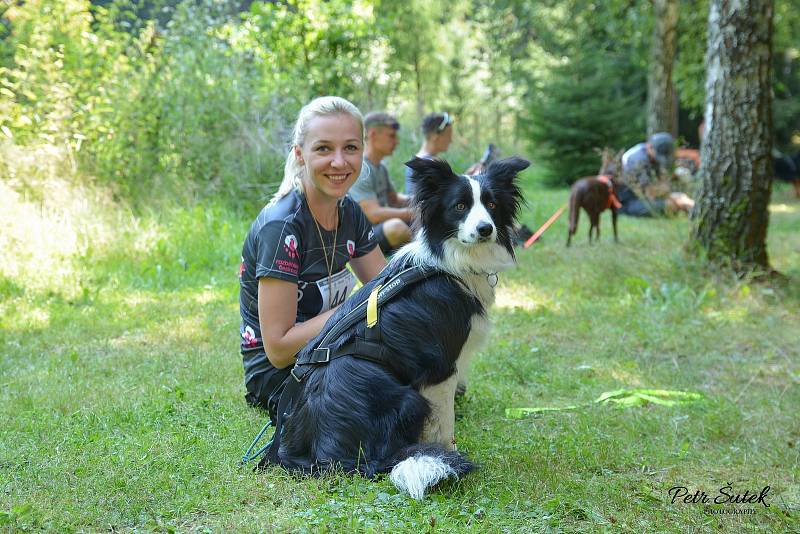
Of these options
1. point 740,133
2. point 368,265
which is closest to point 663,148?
point 740,133

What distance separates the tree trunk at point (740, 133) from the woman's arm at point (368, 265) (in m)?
4.12

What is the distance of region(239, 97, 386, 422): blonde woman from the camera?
132 inches

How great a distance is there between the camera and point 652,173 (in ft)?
36.0

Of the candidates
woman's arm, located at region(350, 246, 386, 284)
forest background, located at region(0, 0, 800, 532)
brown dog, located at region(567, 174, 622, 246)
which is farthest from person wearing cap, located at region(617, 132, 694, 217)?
woman's arm, located at region(350, 246, 386, 284)

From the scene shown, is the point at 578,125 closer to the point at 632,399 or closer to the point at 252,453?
the point at 632,399

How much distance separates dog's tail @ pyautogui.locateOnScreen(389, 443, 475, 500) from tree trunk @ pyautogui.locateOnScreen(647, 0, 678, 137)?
11905mm

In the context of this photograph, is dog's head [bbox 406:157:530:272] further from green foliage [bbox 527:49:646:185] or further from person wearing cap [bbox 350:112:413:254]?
green foliage [bbox 527:49:646:185]

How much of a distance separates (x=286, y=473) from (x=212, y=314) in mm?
3095

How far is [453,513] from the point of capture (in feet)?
9.09

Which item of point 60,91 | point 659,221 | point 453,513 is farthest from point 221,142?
point 453,513

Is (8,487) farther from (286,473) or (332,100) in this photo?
(332,100)

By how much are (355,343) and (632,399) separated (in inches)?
80.1

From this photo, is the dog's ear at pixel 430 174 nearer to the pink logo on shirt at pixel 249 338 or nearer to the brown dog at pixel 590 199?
the pink logo on shirt at pixel 249 338

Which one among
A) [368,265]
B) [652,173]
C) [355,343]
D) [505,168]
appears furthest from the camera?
[652,173]
